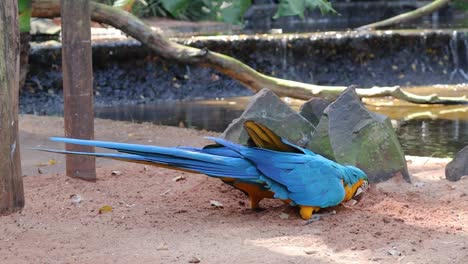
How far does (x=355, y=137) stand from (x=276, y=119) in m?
0.49

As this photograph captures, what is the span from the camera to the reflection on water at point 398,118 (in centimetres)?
745

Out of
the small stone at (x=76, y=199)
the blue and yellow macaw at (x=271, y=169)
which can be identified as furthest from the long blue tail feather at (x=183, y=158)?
the small stone at (x=76, y=199)

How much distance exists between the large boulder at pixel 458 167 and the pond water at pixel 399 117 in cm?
195

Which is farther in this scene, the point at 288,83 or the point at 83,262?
the point at 288,83

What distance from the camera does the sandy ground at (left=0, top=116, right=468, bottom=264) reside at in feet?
11.0

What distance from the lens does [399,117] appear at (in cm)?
921

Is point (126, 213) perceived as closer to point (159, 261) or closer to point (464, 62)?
point (159, 261)

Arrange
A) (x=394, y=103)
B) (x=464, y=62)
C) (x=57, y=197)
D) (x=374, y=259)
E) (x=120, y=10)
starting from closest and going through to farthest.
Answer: (x=374, y=259)
(x=57, y=197)
(x=120, y=10)
(x=394, y=103)
(x=464, y=62)

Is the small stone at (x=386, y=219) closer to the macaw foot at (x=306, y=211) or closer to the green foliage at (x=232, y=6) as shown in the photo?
the macaw foot at (x=306, y=211)

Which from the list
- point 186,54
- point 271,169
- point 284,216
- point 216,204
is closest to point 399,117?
point 186,54

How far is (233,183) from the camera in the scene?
3.95 m

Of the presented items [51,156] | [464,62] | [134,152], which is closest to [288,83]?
[51,156]

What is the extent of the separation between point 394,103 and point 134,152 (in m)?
7.21

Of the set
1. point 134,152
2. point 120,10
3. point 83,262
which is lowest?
point 83,262
